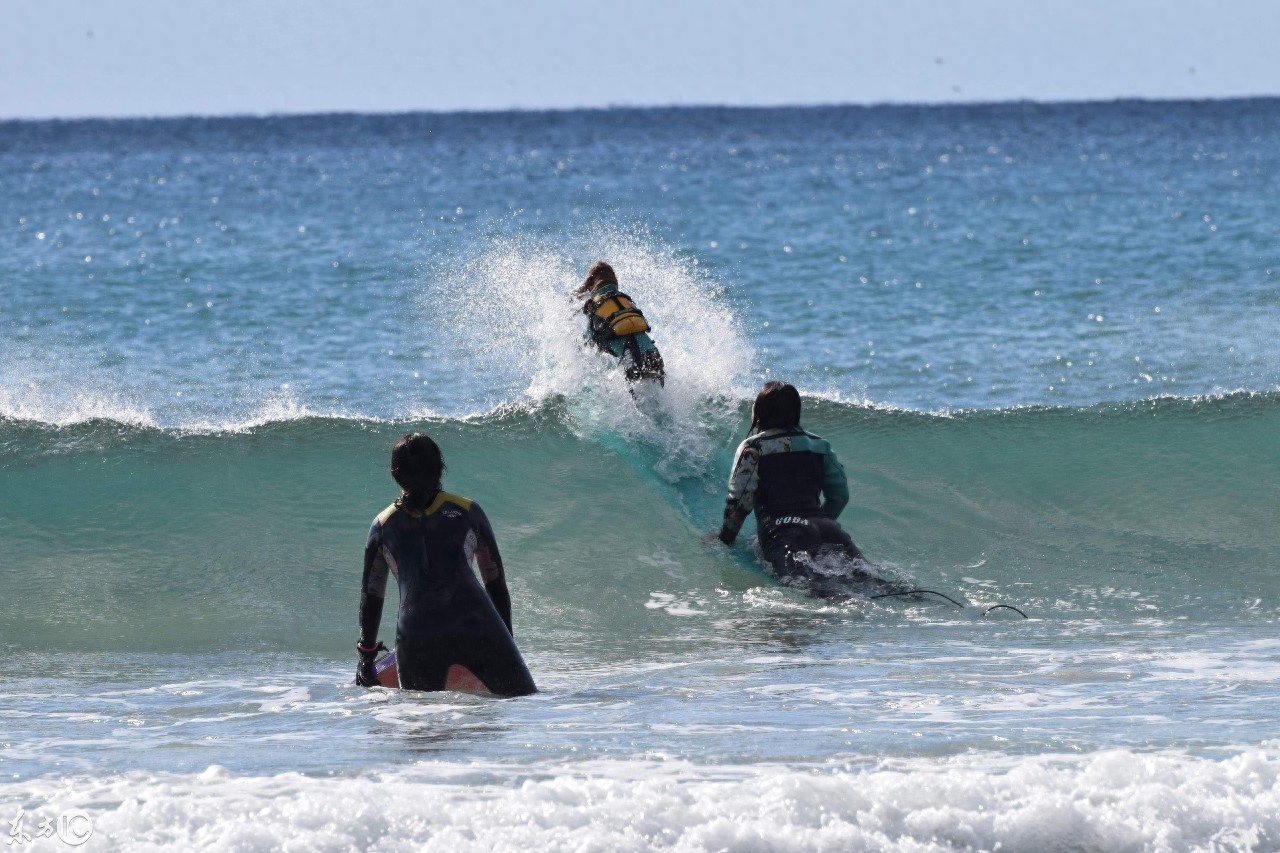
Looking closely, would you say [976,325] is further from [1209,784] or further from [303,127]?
[303,127]

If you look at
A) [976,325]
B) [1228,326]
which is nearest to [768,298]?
[976,325]

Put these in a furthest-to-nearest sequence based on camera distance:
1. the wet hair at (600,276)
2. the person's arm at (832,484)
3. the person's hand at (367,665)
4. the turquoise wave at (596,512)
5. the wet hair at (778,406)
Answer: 1. the wet hair at (600,276)
2. the turquoise wave at (596,512)
3. the person's arm at (832,484)
4. the wet hair at (778,406)
5. the person's hand at (367,665)

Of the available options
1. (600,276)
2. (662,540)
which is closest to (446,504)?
(662,540)

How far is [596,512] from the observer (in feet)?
35.4

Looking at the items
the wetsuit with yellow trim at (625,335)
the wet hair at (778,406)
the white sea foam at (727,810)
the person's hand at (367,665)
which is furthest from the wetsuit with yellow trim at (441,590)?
the wetsuit with yellow trim at (625,335)

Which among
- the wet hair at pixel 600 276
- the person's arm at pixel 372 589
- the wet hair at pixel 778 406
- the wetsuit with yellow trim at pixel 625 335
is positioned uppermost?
the wet hair at pixel 600 276

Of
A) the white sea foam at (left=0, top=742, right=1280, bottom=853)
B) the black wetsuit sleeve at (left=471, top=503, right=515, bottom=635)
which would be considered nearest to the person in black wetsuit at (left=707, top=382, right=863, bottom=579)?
the black wetsuit sleeve at (left=471, top=503, right=515, bottom=635)

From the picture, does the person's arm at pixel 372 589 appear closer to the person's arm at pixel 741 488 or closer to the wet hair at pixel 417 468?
the wet hair at pixel 417 468

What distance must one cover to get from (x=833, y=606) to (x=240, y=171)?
4314 centimetres

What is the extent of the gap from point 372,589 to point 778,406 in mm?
3003

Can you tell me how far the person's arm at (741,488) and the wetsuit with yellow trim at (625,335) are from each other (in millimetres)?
3094

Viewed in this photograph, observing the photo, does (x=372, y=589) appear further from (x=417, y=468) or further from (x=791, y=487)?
(x=791, y=487)

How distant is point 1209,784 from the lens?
4.88 m

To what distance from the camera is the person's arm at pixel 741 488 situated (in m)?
8.69
